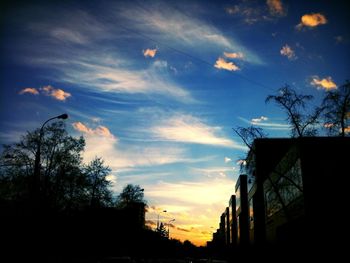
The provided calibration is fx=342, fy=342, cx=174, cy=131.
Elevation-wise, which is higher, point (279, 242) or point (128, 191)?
point (128, 191)

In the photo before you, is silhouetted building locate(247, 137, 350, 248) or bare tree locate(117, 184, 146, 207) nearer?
silhouetted building locate(247, 137, 350, 248)

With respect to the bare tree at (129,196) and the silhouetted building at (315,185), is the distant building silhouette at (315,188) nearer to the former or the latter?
the silhouetted building at (315,185)

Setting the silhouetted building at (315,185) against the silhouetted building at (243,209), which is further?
the silhouetted building at (243,209)

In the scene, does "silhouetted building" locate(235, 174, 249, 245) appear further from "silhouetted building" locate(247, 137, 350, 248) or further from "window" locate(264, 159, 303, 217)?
"silhouetted building" locate(247, 137, 350, 248)

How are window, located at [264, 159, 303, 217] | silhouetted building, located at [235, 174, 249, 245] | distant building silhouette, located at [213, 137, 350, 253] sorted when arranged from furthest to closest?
1. silhouetted building, located at [235, 174, 249, 245]
2. window, located at [264, 159, 303, 217]
3. distant building silhouette, located at [213, 137, 350, 253]

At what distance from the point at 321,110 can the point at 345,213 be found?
8.47 metres

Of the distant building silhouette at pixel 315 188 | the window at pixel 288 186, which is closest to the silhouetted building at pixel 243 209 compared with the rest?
the window at pixel 288 186

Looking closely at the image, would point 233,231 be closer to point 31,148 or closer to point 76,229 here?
point 76,229

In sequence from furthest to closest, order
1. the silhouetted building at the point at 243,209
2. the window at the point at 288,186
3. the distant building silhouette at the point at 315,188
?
the silhouetted building at the point at 243,209 < the window at the point at 288,186 < the distant building silhouette at the point at 315,188

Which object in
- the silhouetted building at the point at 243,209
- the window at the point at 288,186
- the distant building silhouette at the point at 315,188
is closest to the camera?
the distant building silhouette at the point at 315,188

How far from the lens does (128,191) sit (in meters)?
97.6

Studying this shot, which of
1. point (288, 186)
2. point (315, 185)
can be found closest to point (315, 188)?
point (315, 185)

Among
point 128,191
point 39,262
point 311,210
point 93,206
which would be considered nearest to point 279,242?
point 311,210

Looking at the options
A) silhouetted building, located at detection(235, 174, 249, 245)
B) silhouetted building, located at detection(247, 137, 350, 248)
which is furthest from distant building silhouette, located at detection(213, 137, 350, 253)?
silhouetted building, located at detection(235, 174, 249, 245)
